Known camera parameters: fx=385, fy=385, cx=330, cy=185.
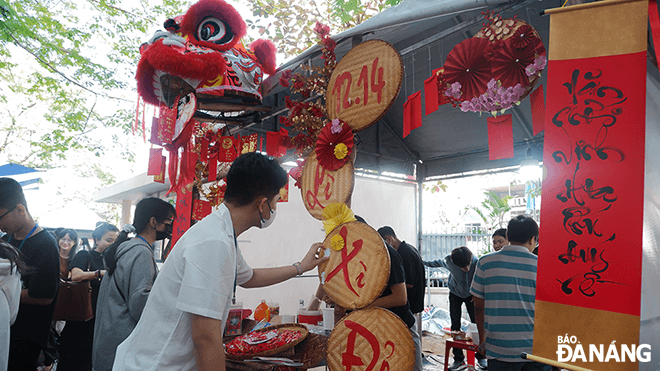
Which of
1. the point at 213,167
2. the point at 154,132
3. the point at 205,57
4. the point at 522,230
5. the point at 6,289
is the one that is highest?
the point at 205,57

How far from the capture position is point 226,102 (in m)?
3.56

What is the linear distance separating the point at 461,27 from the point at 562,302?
1604 millimetres

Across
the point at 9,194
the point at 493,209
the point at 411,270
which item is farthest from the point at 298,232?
the point at 493,209

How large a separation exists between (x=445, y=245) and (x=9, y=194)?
25.9ft

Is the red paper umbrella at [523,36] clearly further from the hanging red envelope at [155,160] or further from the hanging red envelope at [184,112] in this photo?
the hanging red envelope at [155,160]

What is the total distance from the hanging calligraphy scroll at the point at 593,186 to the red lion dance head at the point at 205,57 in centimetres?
252

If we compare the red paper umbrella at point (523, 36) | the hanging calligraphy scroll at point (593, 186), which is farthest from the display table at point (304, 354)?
the red paper umbrella at point (523, 36)

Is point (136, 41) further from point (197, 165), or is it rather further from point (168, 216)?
point (168, 216)

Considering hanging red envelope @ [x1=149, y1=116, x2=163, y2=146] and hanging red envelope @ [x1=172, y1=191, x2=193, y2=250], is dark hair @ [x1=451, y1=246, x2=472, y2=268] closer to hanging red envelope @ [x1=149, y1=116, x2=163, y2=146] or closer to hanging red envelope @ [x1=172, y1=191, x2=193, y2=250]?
hanging red envelope @ [x1=172, y1=191, x2=193, y2=250]

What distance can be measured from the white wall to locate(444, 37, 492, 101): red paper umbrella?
3.89 metres

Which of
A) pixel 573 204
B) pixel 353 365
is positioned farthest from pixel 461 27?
pixel 353 365

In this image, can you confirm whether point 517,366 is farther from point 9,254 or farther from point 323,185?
point 9,254

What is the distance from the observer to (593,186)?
133cm

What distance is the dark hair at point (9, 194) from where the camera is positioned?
2.10 meters
